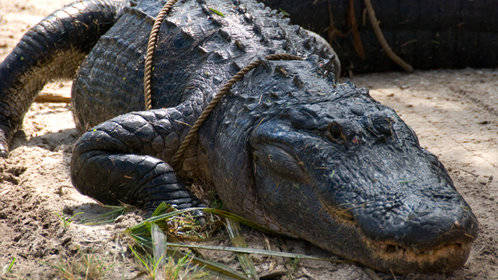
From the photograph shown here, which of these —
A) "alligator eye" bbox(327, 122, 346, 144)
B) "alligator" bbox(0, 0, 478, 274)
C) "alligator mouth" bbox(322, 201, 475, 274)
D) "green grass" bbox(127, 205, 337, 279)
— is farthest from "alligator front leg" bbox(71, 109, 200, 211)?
"alligator mouth" bbox(322, 201, 475, 274)

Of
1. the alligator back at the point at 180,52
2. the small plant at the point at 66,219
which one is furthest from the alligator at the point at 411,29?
the small plant at the point at 66,219

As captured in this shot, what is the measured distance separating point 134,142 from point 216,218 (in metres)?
0.65

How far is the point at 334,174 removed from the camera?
2.21m

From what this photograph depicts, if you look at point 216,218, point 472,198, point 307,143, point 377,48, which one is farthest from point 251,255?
point 377,48

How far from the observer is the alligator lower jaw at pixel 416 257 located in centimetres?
196

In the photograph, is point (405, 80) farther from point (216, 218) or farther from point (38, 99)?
point (38, 99)

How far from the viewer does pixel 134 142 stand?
2.92 metres

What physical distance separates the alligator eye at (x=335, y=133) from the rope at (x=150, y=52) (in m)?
1.33

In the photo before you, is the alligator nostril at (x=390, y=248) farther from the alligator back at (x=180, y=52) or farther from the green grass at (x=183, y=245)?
the alligator back at (x=180, y=52)

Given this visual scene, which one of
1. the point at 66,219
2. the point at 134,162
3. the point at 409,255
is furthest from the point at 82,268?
the point at 409,255

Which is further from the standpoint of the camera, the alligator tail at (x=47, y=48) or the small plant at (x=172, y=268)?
the alligator tail at (x=47, y=48)

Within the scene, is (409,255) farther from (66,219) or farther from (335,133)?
(66,219)

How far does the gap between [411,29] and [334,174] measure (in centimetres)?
379

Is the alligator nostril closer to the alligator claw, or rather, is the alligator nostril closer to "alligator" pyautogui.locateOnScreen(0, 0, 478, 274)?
"alligator" pyautogui.locateOnScreen(0, 0, 478, 274)
